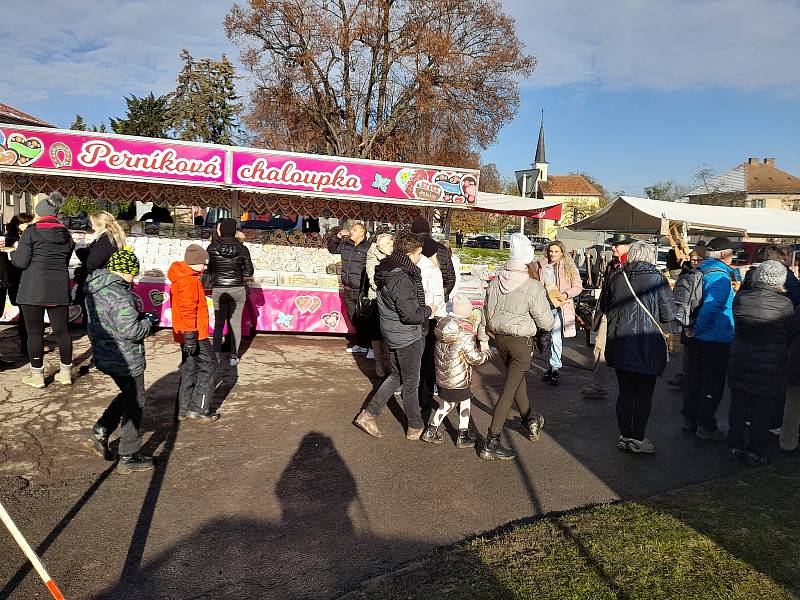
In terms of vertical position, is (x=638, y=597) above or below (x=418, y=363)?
below

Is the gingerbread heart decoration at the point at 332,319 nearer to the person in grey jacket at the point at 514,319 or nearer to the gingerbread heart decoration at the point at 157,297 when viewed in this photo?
the gingerbread heart decoration at the point at 157,297

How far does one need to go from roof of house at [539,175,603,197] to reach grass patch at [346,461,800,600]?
3121 inches

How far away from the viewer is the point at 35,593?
268cm

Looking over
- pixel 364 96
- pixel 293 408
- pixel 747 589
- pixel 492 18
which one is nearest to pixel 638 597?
pixel 747 589

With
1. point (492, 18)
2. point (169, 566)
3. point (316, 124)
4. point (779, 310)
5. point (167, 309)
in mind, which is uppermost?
point (492, 18)

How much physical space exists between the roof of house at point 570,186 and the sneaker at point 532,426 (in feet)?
256

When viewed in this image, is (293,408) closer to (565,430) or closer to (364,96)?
(565,430)

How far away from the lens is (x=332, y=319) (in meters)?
8.92

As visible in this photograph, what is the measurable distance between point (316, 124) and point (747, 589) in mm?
25868

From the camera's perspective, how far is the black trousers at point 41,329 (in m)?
5.60

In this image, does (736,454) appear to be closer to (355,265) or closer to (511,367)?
(511,367)

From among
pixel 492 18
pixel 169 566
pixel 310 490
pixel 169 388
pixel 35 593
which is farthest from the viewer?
pixel 492 18

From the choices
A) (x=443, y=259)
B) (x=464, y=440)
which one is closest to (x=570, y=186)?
(x=443, y=259)

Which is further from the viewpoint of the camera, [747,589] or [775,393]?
[775,393]
